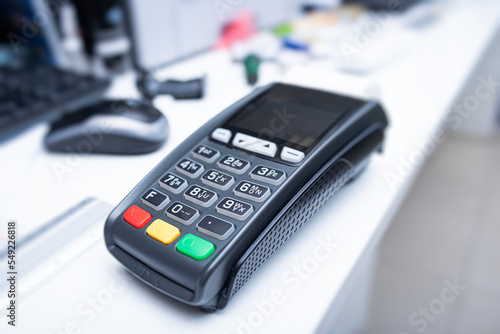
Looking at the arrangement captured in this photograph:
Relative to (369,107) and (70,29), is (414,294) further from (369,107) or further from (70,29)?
(70,29)

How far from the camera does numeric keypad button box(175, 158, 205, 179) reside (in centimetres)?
30

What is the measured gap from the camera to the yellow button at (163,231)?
0.83 ft

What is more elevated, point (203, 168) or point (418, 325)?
point (203, 168)

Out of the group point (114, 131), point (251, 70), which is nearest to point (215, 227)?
point (114, 131)

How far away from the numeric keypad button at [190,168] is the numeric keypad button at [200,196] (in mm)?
14

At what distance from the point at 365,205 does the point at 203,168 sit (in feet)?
0.46

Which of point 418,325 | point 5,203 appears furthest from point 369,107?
point 418,325

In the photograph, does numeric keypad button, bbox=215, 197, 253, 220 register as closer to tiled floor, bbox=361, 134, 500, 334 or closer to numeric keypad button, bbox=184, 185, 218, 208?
numeric keypad button, bbox=184, 185, 218, 208

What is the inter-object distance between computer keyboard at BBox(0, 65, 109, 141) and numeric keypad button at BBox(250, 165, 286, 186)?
35 centimetres

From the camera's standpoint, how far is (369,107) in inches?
13.8

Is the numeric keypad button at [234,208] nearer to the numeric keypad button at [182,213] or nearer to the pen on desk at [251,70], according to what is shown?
the numeric keypad button at [182,213]

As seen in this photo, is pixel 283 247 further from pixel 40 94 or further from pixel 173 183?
pixel 40 94

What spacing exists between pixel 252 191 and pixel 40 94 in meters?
0.42

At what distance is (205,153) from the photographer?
31 cm
